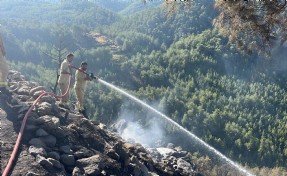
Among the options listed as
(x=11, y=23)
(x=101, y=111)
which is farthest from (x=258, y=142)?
(x=11, y=23)

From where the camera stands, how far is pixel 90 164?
8.79 m

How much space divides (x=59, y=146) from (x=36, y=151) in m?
0.88

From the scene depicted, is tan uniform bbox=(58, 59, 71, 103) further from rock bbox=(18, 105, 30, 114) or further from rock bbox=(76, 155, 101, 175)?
rock bbox=(76, 155, 101, 175)

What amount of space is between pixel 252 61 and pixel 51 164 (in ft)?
334

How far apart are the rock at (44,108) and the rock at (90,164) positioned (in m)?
2.00

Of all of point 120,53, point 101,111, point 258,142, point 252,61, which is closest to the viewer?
point 258,142

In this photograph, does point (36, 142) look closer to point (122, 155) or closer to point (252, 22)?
point (122, 155)

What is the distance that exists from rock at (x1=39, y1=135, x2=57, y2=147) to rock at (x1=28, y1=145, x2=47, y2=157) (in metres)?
0.41

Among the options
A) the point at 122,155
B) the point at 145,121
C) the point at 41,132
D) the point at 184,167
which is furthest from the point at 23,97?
the point at 145,121

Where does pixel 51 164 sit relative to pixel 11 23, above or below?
above

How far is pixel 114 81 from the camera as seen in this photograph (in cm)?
9706

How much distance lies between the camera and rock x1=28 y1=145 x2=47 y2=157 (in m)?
8.38

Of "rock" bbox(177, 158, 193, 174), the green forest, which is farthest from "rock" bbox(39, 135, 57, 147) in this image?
the green forest

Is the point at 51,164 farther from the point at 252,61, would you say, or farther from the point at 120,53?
the point at 120,53
